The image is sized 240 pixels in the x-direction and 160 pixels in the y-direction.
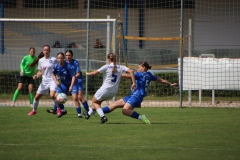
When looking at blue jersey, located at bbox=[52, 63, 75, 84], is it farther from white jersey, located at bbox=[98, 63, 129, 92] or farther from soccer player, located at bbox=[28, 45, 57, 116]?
white jersey, located at bbox=[98, 63, 129, 92]

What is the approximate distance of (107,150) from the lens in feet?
31.6

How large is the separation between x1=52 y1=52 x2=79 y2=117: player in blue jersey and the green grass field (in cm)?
65

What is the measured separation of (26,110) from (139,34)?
532 inches

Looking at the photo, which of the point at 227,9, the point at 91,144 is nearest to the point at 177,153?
the point at 91,144

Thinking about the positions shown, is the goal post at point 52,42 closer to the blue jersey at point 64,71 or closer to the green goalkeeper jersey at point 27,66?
the green goalkeeper jersey at point 27,66

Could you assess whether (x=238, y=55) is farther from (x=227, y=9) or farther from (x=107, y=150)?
(x=107, y=150)

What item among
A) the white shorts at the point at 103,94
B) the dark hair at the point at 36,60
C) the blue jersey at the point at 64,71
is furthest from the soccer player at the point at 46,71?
the white shorts at the point at 103,94

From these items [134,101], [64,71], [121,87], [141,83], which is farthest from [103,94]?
[121,87]

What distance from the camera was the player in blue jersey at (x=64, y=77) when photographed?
15.3m

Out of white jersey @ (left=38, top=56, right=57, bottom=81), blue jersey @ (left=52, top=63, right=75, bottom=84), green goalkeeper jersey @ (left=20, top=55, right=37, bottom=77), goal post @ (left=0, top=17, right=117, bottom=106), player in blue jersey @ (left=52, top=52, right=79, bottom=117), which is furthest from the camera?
goal post @ (left=0, top=17, right=117, bottom=106)

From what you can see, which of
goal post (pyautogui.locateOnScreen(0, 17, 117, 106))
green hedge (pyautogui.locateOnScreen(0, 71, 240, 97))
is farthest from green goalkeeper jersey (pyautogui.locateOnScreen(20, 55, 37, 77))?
green hedge (pyautogui.locateOnScreen(0, 71, 240, 97))

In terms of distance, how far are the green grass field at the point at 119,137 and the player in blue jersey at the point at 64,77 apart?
0.65 metres

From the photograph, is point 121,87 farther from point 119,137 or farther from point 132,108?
point 119,137

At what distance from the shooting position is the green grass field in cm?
923
